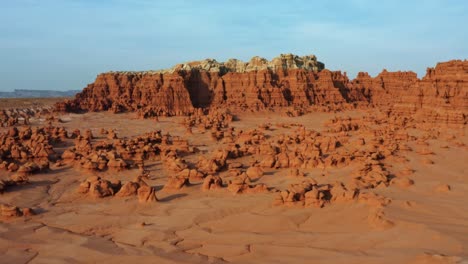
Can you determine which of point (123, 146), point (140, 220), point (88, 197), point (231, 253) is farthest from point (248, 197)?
point (123, 146)

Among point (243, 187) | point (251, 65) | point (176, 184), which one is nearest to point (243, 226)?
point (243, 187)

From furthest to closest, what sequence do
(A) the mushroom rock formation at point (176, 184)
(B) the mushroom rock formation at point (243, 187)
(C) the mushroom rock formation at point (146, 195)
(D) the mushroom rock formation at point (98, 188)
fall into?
(A) the mushroom rock formation at point (176, 184), (D) the mushroom rock formation at point (98, 188), (B) the mushroom rock formation at point (243, 187), (C) the mushroom rock formation at point (146, 195)

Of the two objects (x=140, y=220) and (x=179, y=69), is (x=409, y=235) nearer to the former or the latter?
(x=140, y=220)

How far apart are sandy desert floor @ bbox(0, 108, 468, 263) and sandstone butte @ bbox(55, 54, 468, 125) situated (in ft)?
62.8

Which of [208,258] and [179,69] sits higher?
[179,69]

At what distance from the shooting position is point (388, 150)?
416 inches

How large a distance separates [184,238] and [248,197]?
2.12 metres

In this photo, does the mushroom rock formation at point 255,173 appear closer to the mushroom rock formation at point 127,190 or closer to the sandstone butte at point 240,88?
the mushroom rock formation at point 127,190

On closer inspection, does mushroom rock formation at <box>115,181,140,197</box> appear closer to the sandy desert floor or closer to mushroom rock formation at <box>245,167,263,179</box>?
the sandy desert floor

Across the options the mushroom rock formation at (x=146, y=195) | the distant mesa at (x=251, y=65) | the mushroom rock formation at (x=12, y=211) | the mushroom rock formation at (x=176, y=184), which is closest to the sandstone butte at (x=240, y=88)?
the distant mesa at (x=251, y=65)

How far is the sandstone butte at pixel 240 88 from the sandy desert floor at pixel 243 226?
19135mm

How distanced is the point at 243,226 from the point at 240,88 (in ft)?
89.3

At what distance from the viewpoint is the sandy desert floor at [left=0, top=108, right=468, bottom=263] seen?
459cm

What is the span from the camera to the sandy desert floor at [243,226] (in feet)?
15.1
